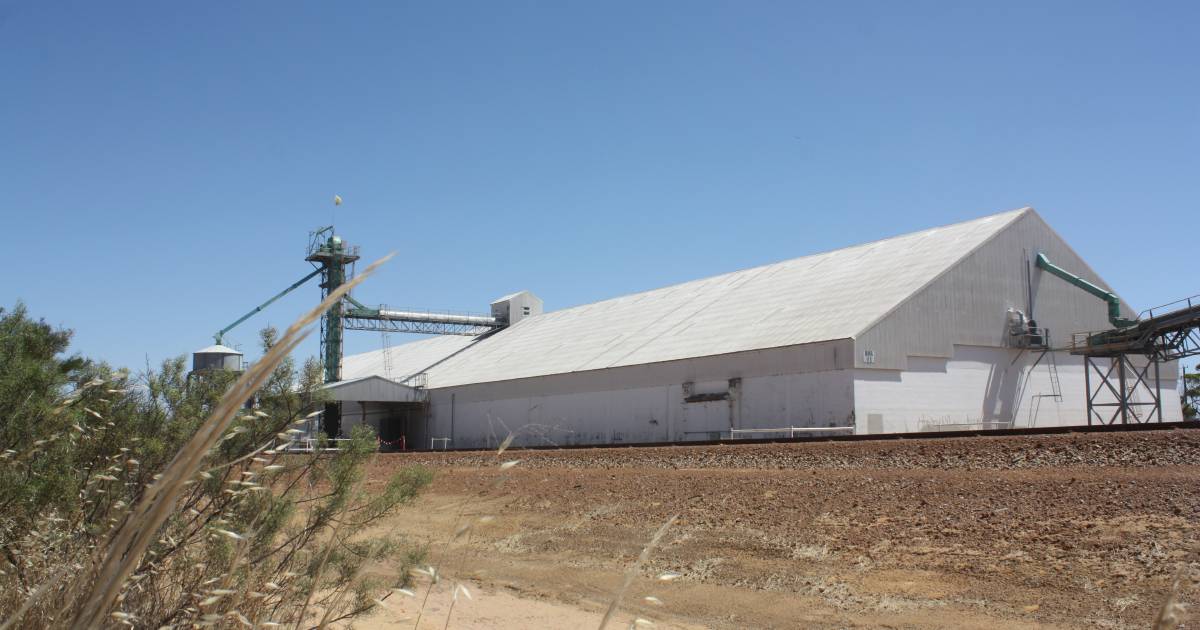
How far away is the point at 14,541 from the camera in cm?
628

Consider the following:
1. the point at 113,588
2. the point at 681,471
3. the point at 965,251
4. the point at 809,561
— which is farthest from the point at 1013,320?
the point at 113,588

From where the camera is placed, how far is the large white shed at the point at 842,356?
31641mm

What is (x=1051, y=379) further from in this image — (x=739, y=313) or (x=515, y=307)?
(x=515, y=307)

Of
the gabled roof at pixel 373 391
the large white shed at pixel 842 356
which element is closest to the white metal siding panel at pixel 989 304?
the large white shed at pixel 842 356

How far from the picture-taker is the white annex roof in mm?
34344

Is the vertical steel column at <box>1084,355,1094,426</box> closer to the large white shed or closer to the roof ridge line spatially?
the large white shed

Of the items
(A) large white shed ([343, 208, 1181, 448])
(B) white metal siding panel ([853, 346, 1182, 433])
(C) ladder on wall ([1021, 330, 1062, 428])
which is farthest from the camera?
(C) ladder on wall ([1021, 330, 1062, 428])

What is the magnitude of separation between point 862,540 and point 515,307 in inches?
1988

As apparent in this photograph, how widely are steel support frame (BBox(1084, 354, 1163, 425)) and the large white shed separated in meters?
0.68

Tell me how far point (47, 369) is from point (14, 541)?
1.70m

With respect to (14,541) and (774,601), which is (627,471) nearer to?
(774,601)

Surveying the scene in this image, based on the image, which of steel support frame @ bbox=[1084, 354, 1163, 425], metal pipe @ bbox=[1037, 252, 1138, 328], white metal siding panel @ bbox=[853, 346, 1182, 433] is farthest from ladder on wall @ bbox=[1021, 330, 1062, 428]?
metal pipe @ bbox=[1037, 252, 1138, 328]

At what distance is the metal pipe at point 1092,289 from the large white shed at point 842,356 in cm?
47

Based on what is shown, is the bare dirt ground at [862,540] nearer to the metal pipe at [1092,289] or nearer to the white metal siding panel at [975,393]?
the white metal siding panel at [975,393]
